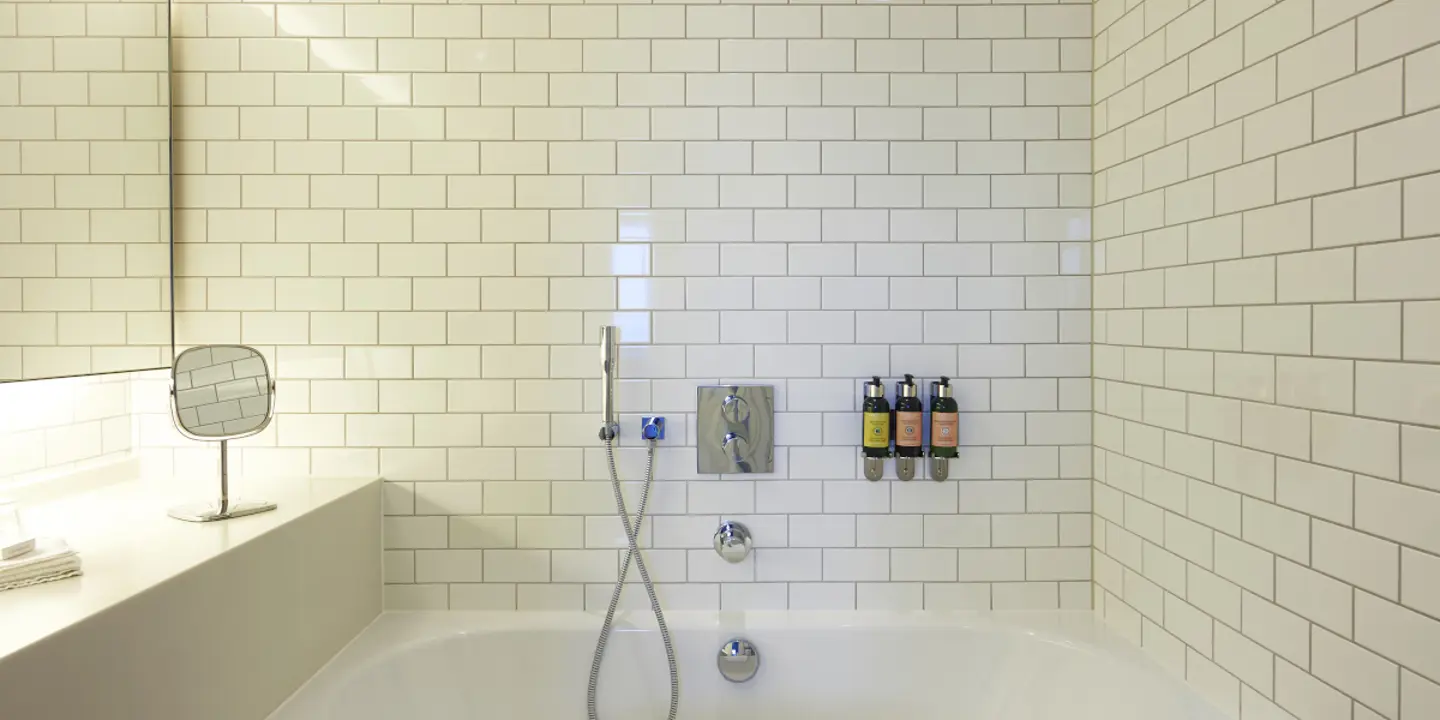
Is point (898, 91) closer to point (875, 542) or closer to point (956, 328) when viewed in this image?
point (956, 328)

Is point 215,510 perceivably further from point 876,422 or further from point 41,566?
point 876,422

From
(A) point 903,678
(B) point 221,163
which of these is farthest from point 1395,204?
(B) point 221,163

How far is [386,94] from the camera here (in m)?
1.87

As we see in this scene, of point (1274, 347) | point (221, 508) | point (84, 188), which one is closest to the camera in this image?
point (1274, 347)

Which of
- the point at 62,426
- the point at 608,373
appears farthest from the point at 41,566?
the point at 608,373

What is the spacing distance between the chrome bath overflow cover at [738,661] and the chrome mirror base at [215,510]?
112cm

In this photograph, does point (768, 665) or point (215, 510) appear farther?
point (768, 665)

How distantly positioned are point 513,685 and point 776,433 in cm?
93

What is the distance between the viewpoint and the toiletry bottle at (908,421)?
1810 millimetres

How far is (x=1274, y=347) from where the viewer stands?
1288mm

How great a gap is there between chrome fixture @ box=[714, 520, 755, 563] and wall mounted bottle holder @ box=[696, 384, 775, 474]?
149 millimetres

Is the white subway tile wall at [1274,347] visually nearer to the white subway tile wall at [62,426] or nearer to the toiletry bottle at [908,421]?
the toiletry bottle at [908,421]

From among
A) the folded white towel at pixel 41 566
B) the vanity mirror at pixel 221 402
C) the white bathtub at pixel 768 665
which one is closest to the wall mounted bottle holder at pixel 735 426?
the white bathtub at pixel 768 665

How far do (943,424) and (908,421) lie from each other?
0.09m
